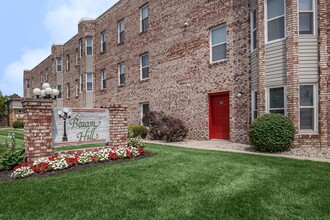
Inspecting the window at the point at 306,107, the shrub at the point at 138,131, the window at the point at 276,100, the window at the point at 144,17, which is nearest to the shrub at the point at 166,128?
the shrub at the point at 138,131

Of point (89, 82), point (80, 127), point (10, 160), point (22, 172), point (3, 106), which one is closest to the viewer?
point (22, 172)

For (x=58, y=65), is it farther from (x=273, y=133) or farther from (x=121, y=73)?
(x=273, y=133)

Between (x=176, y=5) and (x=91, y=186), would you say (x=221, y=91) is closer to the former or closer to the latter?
(x=176, y=5)

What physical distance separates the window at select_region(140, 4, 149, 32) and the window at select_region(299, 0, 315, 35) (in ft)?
36.2

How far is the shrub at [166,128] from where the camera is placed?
1373 cm

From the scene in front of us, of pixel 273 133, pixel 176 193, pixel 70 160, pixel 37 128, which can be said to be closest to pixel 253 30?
pixel 273 133

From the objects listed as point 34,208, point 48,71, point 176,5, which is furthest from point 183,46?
point 48,71

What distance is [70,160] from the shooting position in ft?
23.0

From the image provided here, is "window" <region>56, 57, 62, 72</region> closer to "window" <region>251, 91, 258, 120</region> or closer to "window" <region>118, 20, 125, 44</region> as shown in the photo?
"window" <region>118, 20, 125, 44</region>

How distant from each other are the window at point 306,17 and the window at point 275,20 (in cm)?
68

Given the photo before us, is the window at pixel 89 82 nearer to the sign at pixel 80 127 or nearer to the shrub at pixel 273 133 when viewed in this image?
the sign at pixel 80 127

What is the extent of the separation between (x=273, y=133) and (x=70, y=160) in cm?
714

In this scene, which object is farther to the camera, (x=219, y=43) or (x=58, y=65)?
(x=58, y=65)

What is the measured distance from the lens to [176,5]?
1573 centimetres
